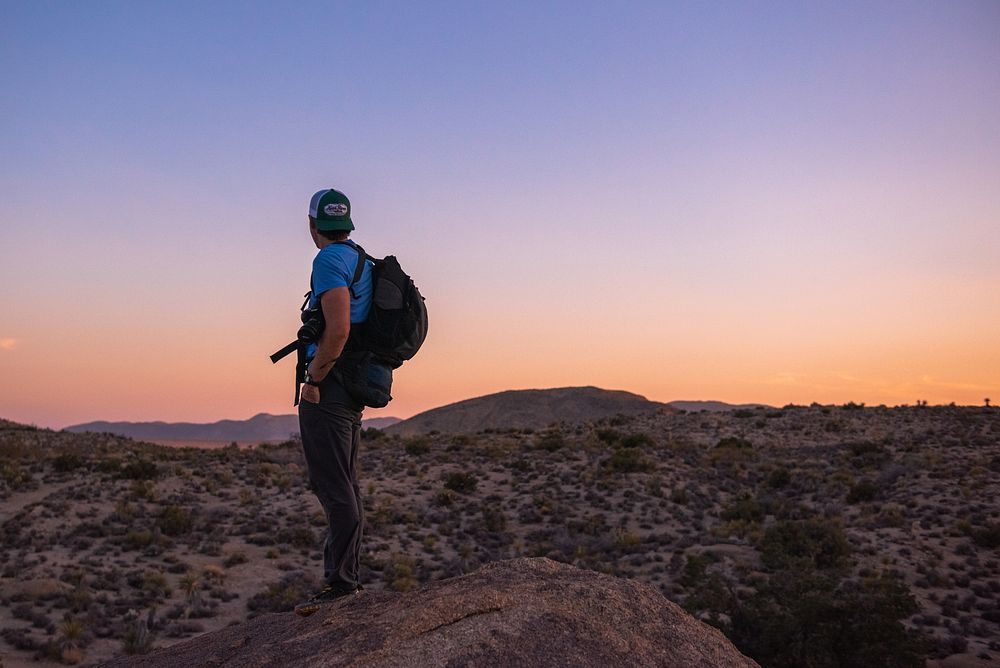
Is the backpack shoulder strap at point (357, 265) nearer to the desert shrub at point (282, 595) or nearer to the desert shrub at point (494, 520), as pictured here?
the desert shrub at point (282, 595)

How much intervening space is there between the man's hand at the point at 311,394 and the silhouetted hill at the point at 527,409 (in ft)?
240

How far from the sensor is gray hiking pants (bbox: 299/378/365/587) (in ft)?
15.5

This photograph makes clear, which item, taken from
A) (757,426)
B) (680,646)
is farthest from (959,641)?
(757,426)

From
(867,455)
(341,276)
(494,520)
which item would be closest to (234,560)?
(494,520)

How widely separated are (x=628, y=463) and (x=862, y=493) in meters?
7.50

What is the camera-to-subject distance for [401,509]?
21.6 meters


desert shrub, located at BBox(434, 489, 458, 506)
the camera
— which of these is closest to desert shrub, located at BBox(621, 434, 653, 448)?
desert shrub, located at BBox(434, 489, 458, 506)

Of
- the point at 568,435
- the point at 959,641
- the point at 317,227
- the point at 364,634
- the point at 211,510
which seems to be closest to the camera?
the point at 364,634

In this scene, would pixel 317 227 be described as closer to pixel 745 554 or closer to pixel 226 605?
pixel 226 605

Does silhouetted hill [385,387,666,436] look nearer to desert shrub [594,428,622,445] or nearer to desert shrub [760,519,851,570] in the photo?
desert shrub [594,428,622,445]

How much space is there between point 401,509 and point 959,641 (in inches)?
554

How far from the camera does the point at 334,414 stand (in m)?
4.73

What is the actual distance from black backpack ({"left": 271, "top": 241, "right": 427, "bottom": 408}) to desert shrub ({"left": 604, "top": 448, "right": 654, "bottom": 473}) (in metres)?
22.2

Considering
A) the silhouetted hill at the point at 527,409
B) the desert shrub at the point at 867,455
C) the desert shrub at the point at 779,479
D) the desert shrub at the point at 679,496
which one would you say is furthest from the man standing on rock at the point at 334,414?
the silhouetted hill at the point at 527,409
